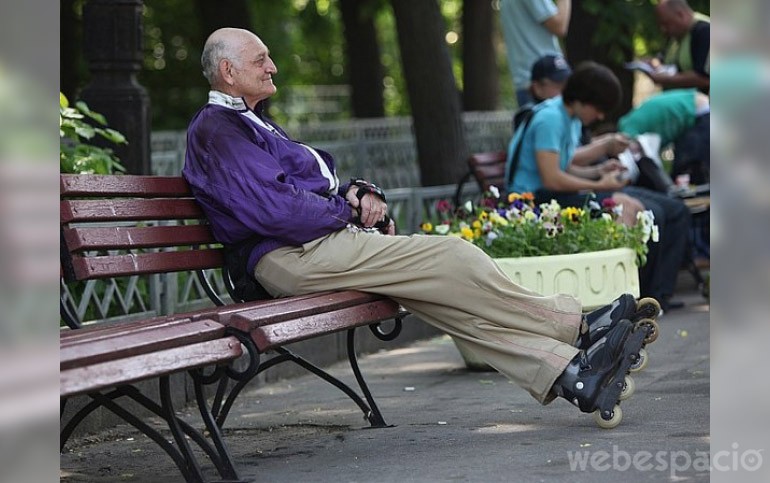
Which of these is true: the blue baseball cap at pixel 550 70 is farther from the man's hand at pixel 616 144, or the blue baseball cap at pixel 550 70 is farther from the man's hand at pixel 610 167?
the man's hand at pixel 610 167

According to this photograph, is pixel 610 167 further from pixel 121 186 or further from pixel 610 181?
pixel 121 186

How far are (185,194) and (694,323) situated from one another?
4.35 m

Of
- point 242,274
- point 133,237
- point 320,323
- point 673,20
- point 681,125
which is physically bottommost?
point 320,323

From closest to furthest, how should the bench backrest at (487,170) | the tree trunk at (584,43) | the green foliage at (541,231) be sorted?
1. the green foliage at (541,231)
2. the bench backrest at (487,170)
3. the tree trunk at (584,43)

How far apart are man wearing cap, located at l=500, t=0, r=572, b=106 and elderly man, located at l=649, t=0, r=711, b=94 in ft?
4.62

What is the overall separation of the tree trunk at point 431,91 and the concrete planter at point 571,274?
15.5 feet

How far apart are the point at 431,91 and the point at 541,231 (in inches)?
190

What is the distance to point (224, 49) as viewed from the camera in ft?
19.0

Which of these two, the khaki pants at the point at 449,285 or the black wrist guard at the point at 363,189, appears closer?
the khaki pants at the point at 449,285

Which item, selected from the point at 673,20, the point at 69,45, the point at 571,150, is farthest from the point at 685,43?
the point at 69,45

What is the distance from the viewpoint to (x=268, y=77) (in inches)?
229

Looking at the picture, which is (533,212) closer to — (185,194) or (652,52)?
(185,194)

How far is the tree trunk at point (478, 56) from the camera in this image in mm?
19156

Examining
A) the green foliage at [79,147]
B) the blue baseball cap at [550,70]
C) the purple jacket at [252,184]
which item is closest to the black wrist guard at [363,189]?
the purple jacket at [252,184]
